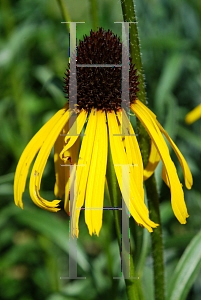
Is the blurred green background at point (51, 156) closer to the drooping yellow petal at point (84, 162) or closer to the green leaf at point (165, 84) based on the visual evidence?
the green leaf at point (165, 84)

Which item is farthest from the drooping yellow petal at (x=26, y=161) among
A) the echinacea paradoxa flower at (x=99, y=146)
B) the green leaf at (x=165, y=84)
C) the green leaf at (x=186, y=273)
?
the green leaf at (x=165, y=84)

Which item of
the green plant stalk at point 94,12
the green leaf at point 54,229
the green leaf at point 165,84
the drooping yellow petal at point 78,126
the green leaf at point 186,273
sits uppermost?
the green plant stalk at point 94,12

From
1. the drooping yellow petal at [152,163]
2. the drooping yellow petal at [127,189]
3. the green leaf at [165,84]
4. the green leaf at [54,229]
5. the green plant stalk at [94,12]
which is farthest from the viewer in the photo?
the green leaf at [165,84]

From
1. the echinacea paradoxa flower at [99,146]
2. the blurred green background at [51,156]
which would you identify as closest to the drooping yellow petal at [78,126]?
the echinacea paradoxa flower at [99,146]

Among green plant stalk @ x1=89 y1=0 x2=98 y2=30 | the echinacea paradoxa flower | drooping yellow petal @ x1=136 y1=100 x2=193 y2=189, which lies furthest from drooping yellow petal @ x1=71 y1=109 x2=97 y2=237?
green plant stalk @ x1=89 y1=0 x2=98 y2=30

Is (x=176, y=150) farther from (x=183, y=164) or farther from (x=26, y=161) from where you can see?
(x=26, y=161)

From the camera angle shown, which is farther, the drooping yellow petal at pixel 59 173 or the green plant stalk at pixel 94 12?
the green plant stalk at pixel 94 12

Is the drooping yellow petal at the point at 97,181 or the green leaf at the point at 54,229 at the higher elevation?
the drooping yellow petal at the point at 97,181

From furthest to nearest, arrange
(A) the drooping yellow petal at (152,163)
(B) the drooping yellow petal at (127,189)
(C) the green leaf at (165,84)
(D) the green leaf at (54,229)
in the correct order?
(C) the green leaf at (165,84) < (D) the green leaf at (54,229) < (A) the drooping yellow petal at (152,163) < (B) the drooping yellow petal at (127,189)
